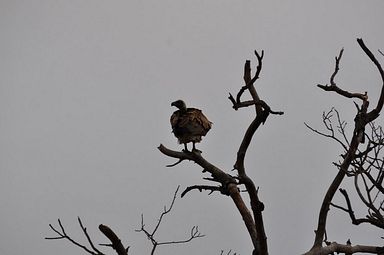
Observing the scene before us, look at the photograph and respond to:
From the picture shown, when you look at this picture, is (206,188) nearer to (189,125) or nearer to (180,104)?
(189,125)

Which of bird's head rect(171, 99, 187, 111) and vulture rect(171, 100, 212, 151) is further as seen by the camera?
bird's head rect(171, 99, 187, 111)

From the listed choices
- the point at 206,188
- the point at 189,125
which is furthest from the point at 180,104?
the point at 206,188

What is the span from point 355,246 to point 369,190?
849 millimetres

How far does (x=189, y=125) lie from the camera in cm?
707

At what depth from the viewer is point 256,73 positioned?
4270 mm

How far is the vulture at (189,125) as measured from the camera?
704 cm

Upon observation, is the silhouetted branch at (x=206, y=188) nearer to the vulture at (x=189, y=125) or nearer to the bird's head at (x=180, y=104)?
the vulture at (x=189, y=125)

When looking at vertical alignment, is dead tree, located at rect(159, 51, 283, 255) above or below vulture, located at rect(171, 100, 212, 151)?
below

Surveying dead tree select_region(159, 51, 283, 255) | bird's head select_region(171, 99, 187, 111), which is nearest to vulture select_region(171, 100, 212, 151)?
bird's head select_region(171, 99, 187, 111)

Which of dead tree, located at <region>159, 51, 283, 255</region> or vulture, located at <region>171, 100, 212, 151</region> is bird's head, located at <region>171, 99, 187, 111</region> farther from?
dead tree, located at <region>159, 51, 283, 255</region>

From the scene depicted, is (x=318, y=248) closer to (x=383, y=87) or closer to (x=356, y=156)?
(x=356, y=156)

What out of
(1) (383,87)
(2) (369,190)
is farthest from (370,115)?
(2) (369,190)

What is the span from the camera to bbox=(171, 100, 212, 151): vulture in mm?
7042

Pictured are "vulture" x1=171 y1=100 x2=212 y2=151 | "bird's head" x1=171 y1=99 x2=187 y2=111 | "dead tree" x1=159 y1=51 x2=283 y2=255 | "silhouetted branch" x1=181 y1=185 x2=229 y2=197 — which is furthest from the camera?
"bird's head" x1=171 y1=99 x2=187 y2=111
